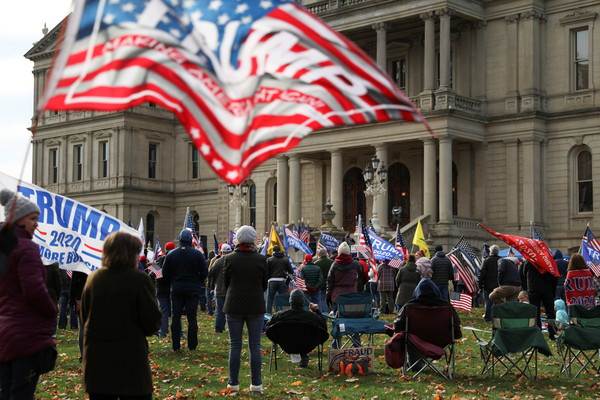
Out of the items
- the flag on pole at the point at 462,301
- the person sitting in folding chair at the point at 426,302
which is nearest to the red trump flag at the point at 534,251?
the flag on pole at the point at 462,301

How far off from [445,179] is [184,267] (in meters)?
26.4

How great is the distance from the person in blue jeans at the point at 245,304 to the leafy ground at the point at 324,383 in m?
0.30

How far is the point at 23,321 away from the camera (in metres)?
7.03

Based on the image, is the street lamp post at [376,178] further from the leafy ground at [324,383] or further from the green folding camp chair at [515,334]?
the green folding camp chair at [515,334]

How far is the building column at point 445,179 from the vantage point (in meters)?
39.8

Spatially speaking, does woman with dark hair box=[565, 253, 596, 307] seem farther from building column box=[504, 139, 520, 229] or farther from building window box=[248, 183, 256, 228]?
building window box=[248, 183, 256, 228]

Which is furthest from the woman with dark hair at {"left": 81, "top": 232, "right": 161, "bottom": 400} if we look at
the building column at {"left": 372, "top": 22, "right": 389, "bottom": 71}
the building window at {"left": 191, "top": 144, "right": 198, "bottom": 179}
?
the building window at {"left": 191, "top": 144, "right": 198, "bottom": 179}

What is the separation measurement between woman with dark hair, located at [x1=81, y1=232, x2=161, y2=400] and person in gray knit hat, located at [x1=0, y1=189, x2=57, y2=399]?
1.52 feet

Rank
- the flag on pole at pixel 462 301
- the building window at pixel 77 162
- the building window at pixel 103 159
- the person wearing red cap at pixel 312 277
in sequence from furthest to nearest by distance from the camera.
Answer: the building window at pixel 77 162 < the building window at pixel 103 159 < the flag on pole at pixel 462 301 < the person wearing red cap at pixel 312 277

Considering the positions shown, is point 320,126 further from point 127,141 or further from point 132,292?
point 127,141

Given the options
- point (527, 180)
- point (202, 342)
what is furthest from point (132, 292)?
point (527, 180)

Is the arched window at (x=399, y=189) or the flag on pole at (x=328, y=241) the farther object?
the arched window at (x=399, y=189)

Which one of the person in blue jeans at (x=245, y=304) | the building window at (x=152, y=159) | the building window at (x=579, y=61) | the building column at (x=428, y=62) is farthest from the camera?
the building window at (x=152, y=159)

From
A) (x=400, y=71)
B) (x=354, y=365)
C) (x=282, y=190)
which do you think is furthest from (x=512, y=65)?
(x=354, y=365)
